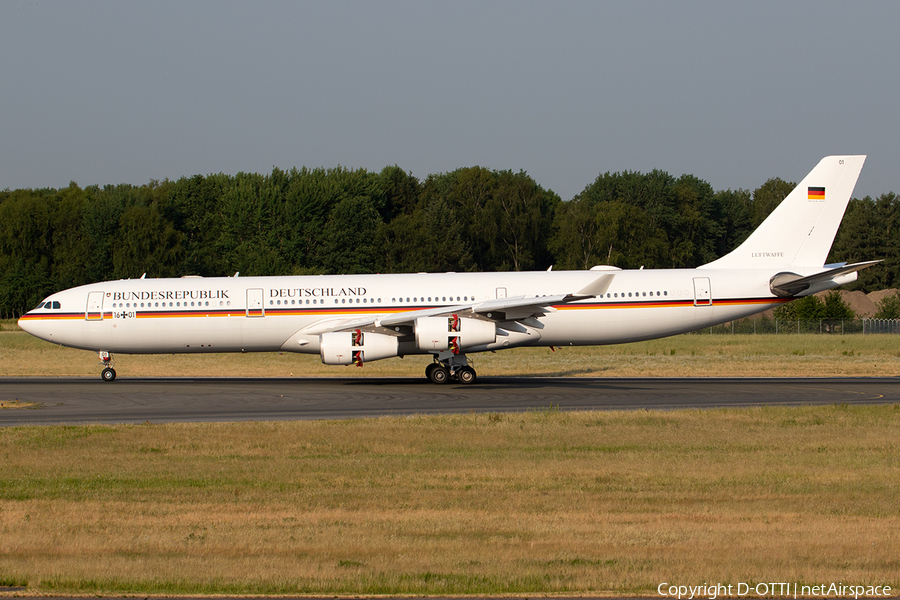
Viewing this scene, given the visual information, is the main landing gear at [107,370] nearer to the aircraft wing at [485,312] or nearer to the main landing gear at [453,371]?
the aircraft wing at [485,312]

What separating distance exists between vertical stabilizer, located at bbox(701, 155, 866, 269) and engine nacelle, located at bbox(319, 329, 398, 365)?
12276 mm

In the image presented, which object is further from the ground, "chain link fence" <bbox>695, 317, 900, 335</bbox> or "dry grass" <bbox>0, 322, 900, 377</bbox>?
"chain link fence" <bbox>695, 317, 900, 335</bbox>

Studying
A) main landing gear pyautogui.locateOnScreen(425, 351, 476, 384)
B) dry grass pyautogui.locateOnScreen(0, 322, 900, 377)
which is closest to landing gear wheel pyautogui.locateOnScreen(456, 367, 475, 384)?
main landing gear pyautogui.locateOnScreen(425, 351, 476, 384)

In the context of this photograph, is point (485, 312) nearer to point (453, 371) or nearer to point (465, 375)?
point (465, 375)

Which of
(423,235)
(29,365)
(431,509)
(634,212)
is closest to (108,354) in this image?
(29,365)

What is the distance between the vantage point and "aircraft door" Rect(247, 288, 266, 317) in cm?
3036

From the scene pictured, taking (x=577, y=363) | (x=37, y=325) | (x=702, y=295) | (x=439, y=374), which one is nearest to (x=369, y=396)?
(x=439, y=374)

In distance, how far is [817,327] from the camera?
64.4m

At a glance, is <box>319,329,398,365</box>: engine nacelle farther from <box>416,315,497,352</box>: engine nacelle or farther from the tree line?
the tree line

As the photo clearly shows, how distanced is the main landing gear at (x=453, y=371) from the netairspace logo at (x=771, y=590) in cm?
2207

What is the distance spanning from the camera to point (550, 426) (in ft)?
60.3

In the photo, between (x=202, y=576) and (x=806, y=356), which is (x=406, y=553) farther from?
(x=806, y=356)

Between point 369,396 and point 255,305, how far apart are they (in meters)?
6.81

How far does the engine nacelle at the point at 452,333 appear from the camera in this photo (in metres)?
28.1
